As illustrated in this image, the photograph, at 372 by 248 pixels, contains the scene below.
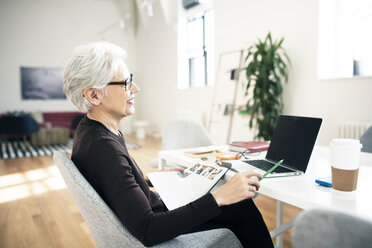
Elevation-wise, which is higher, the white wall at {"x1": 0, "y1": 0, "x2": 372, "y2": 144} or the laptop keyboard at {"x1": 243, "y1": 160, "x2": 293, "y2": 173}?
the white wall at {"x1": 0, "y1": 0, "x2": 372, "y2": 144}

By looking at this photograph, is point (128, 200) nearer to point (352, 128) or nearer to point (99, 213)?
point (99, 213)

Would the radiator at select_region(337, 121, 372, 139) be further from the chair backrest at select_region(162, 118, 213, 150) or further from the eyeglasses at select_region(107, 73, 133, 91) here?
the eyeglasses at select_region(107, 73, 133, 91)

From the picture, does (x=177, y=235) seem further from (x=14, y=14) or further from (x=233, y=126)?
(x=14, y=14)

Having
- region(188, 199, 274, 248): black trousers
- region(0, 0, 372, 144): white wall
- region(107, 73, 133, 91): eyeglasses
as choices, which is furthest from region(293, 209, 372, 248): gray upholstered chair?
region(0, 0, 372, 144): white wall

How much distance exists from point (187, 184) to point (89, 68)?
1.86ft

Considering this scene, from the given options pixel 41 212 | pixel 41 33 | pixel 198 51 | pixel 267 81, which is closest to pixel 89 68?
pixel 41 212

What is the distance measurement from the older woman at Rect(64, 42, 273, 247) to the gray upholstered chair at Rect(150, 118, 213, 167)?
3.53 feet

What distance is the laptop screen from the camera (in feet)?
3.99

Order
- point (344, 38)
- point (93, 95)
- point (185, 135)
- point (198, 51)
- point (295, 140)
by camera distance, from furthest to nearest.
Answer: point (198, 51) < point (344, 38) < point (185, 135) < point (295, 140) < point (93, 95)

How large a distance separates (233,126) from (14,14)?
22.5ft

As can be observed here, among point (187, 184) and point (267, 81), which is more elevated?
point (267, 81)

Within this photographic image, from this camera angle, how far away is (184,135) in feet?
7.80

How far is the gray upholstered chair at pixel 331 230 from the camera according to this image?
1.34 feet

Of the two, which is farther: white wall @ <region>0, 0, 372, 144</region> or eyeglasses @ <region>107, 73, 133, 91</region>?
white wall @ <region>0, 0, 372, 144</region>
